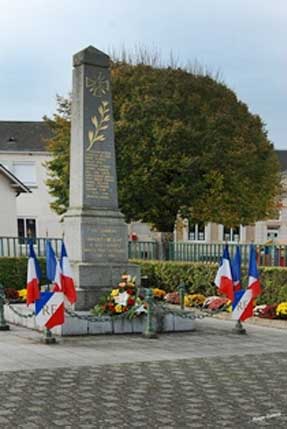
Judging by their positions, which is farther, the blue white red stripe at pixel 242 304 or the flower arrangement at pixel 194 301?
the flower arrangement at pixel 194 301

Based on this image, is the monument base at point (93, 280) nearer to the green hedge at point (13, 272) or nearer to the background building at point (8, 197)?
the green hedge at point (13, 272)

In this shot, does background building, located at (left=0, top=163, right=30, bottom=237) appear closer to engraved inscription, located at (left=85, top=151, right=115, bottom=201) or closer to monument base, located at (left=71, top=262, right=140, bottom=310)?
engraved inscription, located at (left=85, top=151, right=115, bottom=201)

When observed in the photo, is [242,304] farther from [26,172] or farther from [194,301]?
[26,172]

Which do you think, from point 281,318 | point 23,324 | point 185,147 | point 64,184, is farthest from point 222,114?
point 23,324

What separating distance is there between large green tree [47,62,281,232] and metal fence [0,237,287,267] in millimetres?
7977

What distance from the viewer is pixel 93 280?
12859 millimetres

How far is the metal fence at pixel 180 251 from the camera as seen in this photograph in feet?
58.0

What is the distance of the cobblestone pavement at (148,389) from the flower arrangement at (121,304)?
1189mm

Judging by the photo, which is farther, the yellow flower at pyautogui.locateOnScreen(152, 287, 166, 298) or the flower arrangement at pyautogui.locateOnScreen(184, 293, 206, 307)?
the yellow flower at pyautogui.locateOnScreen(152, 287, 166, 298)

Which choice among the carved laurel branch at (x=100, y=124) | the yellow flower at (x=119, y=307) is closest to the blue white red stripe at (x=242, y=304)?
the yellow flower at (x=119, y=307)

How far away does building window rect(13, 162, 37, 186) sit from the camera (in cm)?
4681

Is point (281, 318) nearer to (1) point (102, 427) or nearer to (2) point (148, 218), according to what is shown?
(1) point (102, 427)

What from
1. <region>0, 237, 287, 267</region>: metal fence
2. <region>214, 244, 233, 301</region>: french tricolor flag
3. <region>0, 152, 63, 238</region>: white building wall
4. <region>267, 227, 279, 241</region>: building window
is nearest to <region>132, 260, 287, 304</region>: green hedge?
<region>0, 237, 287, 267</region>: metal fence

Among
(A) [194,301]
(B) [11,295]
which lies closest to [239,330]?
(A) [194,301]
